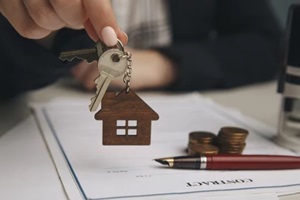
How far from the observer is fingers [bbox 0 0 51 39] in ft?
1.37

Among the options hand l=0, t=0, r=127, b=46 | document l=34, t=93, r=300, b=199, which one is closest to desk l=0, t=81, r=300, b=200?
document l=34, t=93, r=300, b=199

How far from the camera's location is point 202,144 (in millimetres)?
456

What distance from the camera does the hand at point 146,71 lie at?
2.68ft

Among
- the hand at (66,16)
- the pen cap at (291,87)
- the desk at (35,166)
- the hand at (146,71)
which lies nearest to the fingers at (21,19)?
the hand at (66,16)

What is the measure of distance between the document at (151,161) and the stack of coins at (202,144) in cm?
2

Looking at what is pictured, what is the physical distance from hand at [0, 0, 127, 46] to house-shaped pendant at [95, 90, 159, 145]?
1.8 inches

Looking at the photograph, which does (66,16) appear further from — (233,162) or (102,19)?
(233,162)

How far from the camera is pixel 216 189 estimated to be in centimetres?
38

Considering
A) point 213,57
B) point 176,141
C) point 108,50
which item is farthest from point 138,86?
point 108,50

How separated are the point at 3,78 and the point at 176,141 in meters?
0.30

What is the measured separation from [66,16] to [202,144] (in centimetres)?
17

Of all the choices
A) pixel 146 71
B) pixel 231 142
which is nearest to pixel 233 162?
pixel 231 142

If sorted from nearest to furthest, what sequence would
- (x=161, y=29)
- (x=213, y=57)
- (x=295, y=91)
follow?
(x=295, y=91), (x=213, y=57), (x=161, y=29)

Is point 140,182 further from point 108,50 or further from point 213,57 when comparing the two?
point 213,57
